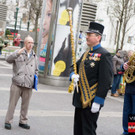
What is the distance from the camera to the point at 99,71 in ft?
14.5

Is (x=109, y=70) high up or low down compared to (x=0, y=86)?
up

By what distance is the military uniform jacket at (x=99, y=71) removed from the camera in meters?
4.36

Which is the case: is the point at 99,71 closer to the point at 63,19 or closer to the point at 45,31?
the point at 63,19

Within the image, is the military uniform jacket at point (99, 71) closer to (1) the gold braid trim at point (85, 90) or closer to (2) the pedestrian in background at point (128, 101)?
(1) the gold braid trim at point (85, 90)

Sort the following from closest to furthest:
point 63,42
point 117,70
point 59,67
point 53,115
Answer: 1. point 53,115
2. point 117,70
3. point 63,42
4. point 59,67

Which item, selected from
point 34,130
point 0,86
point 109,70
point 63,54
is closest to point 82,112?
point 109,70

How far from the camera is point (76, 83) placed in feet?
14.8

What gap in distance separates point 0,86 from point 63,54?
294 centimetres

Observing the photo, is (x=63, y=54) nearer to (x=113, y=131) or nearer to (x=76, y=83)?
(x=113, y=131)

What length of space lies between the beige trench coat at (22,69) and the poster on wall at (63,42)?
20.0 ft

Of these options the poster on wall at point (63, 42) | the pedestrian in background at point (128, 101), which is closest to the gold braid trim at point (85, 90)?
the pedestrian in background at point (128, 101)

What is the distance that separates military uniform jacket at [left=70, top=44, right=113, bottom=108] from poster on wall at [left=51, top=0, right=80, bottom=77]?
748 cm

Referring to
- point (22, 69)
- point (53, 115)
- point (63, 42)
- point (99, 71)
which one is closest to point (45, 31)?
point (63, 42)

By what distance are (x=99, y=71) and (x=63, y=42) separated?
775 centimetres
